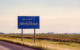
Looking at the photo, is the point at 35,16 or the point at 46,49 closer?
the point at 46,49

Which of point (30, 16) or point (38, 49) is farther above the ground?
point (30, 16)

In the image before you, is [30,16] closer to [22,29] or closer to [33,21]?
[33,21]

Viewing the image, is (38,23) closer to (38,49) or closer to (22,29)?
(22,29)

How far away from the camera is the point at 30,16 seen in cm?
3447

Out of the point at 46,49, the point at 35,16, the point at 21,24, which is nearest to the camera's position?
the point at 46,49

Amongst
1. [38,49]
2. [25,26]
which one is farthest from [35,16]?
[38,49]

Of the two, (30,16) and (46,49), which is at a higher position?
(30,16)

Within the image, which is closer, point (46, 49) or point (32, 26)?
point (46, 49)

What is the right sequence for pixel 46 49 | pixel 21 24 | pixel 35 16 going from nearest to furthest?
1. pixel 46 49
2. pixel 35 16
3. pixel 21 24

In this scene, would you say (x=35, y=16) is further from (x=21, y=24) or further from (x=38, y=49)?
(x=38, y=49)

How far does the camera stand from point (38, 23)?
114ft

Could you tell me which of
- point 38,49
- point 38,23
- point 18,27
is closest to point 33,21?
point 38,23

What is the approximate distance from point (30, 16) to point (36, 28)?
2.21 metres

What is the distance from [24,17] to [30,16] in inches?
49.8
